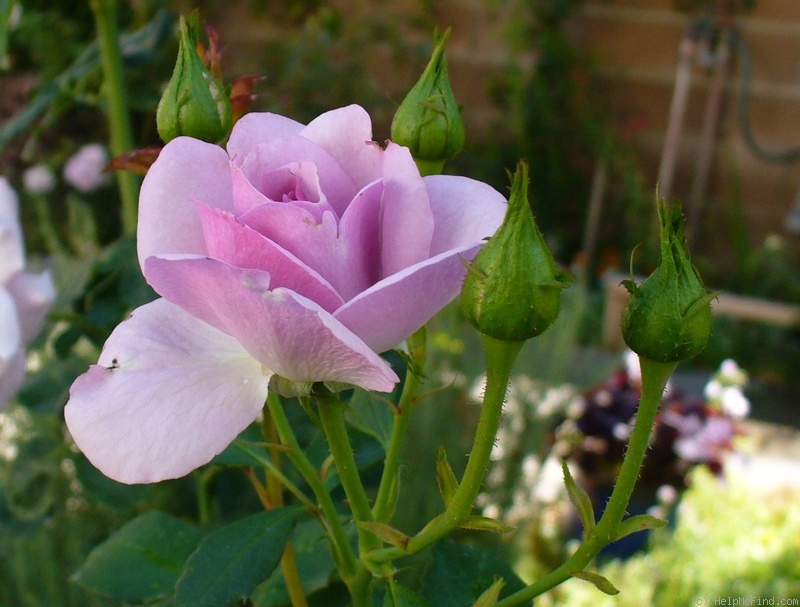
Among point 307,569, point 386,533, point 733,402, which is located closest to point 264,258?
point 386,533

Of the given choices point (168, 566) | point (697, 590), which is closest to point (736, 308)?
point (697, 590)

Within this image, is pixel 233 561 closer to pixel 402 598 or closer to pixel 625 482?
pixel 402 598

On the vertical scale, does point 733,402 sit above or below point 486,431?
below

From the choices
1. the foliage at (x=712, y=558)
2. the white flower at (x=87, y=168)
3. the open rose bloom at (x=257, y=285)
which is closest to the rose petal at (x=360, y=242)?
the open rose bloom at (x=257, y=285)

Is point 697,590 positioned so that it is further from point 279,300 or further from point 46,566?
point 279,300

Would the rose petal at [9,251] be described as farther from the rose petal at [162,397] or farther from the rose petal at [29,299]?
the rose petal at [162,397]

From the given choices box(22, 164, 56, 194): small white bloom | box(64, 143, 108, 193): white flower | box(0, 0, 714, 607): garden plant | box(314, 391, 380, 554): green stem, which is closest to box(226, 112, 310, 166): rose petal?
box(0, 0, 714, 607): garden plant
